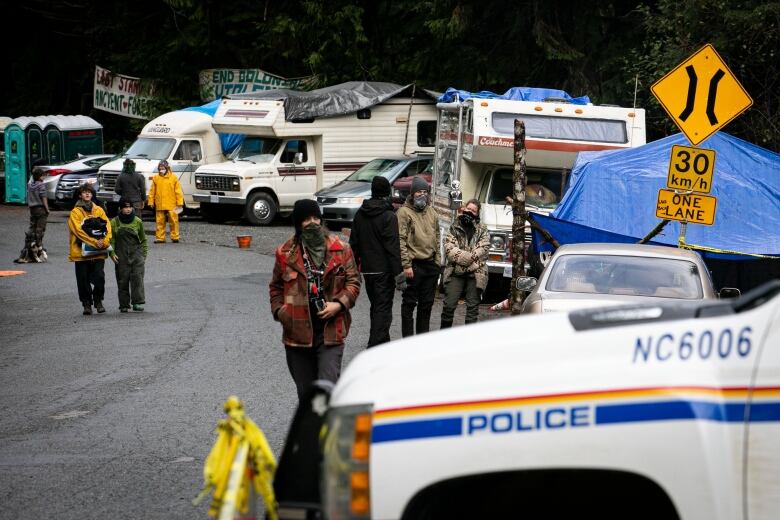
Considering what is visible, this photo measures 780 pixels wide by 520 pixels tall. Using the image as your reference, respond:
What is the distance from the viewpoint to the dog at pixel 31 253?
22859 mm

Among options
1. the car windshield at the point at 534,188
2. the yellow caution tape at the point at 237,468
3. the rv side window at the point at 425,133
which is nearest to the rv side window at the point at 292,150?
the rv side window at the point at 425,133

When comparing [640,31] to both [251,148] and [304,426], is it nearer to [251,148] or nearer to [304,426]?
[251,148]

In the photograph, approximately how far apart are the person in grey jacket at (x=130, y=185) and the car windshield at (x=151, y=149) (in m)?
5.42

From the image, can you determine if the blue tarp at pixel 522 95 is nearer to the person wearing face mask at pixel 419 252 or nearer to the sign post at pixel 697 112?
the person wearing face mask at pixel 419 252

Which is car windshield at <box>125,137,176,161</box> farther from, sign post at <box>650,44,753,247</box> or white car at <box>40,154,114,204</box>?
sign post at <box>650,44,753,247</box>

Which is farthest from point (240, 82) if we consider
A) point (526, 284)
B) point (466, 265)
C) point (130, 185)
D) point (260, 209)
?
point (526, 284)

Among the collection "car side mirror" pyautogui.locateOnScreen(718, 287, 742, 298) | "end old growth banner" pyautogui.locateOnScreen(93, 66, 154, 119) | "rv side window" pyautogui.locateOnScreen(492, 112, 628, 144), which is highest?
"end old growth banner" pyautogui.locateOnScreen(93, 66, 154, 119)

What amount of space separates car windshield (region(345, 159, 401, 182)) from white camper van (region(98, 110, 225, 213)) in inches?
188

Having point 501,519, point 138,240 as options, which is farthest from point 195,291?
point 501,519

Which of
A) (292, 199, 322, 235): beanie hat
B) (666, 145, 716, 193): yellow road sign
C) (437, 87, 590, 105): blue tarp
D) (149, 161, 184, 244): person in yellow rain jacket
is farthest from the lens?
(149, 161, 184, 244): person in yellow rain jacket

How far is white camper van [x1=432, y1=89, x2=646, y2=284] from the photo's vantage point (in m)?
18.3

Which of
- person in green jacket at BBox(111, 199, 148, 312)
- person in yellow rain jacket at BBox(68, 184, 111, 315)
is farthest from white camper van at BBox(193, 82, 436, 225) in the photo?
person in yellow rain jacket at BBox(68, 184, 111, 315)

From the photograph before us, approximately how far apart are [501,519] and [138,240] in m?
13.1

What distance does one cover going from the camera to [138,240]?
16.8 m
